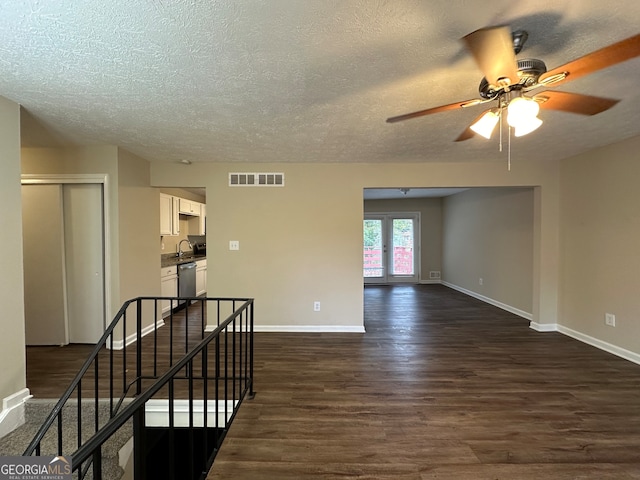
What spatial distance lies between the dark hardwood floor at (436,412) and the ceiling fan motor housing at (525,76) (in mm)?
2145

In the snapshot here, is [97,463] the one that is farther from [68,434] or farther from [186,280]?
[186,280]

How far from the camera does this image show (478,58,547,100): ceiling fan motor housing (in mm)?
1445

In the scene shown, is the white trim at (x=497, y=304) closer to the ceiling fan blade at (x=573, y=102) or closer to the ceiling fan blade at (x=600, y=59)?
the ceiling fan blade at (x=573, y=102)

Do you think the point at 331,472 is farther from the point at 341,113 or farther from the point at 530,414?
the point at 341,113

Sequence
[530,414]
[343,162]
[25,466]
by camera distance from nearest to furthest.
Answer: [25,466] → [530,414] → [343,162]

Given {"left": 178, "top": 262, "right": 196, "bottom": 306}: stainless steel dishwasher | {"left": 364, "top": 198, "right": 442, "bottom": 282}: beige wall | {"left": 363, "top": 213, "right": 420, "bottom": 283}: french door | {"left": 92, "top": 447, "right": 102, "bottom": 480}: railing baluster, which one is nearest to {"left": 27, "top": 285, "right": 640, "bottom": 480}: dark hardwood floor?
{"left": 92, "top": 447, "right": 102, "bottom": 480}: railing baluster

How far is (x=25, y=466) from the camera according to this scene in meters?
1.17

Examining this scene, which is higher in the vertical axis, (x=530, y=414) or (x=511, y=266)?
(x=511, y=266)

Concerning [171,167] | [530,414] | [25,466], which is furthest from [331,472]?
[171,167]

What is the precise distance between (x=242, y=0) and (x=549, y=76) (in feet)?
4.79

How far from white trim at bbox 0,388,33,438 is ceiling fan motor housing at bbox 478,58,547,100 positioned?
389cm

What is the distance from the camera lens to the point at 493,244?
17.8 ft

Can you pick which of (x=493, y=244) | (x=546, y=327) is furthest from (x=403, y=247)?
(x=546, y=327)

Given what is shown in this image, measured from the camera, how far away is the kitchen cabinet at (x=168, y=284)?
4466mm
